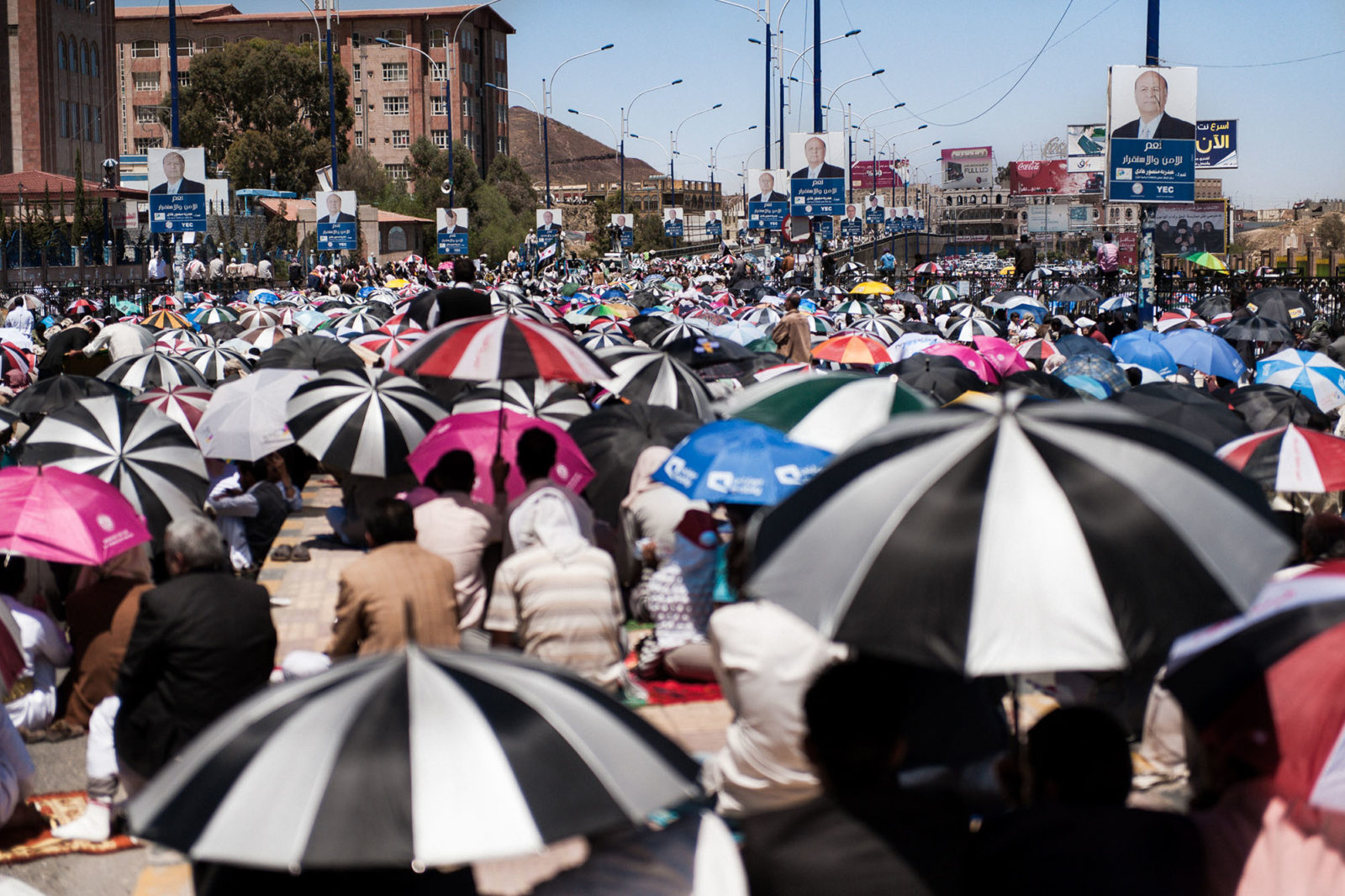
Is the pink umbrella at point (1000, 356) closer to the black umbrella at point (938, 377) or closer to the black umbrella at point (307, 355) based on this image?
the black umbrella at point (938, 377)

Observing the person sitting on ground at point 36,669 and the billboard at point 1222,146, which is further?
the billboard at point 1222,146

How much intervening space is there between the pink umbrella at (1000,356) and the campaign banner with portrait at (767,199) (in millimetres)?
25013

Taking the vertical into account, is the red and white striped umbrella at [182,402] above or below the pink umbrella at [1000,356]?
below

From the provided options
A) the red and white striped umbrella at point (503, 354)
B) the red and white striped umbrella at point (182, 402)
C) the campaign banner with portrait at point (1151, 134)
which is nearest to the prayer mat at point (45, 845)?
the red and white striped umbrella at point (503, 354)

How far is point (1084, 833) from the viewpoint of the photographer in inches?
136

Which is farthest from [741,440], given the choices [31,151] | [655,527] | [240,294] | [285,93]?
[285,93]

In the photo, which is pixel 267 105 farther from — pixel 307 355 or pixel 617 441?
pixel 617 441

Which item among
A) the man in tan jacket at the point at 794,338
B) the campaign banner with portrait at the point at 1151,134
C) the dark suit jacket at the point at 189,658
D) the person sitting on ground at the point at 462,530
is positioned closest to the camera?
the dark suit jacket at the point at 189,658

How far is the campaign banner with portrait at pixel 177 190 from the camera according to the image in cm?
2709

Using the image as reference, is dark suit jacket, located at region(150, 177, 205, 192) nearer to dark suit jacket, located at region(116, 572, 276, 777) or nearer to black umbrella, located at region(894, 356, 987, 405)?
black umbrella, located at region(894, 356, 987, 405)

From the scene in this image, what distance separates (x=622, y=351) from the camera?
11695mm

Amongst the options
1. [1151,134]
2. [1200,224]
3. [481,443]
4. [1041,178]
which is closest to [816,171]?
[1151,134]

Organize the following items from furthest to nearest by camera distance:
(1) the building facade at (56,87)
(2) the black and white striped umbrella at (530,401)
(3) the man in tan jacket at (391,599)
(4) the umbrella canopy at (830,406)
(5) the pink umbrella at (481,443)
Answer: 1. (1) the building facade at (56,87)
2. (2) the black and white striped umbrella at (530,401)
3. (5) the pink umbrella at (481,443)
4. (4) the umbrella canopy at (830,406)
5. (3) the man in tan jacket at (391,599)

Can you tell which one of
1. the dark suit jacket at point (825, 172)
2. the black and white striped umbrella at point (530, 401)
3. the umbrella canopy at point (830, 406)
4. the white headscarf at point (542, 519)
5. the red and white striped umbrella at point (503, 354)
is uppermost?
the dark suit jacket at point (825, 172)
